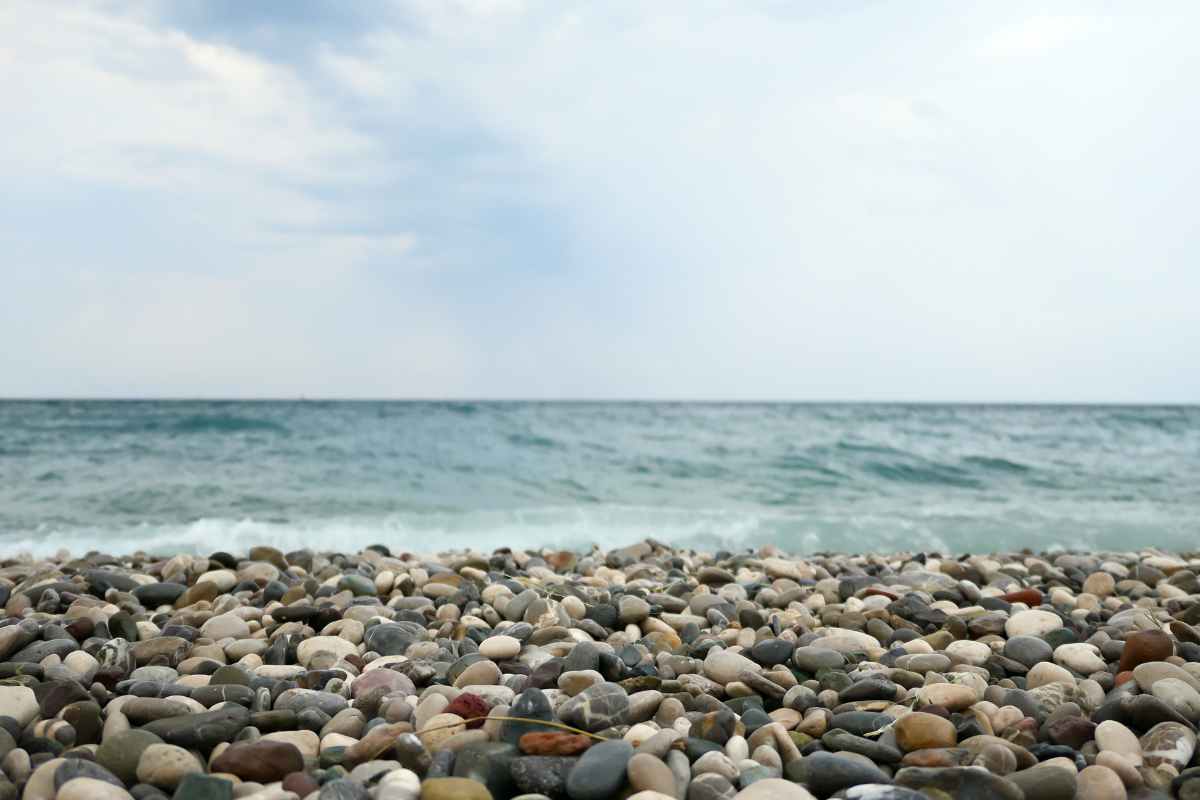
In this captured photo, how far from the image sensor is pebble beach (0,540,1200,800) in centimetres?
183

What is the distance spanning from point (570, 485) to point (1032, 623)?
903cm

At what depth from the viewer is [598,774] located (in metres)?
1.79

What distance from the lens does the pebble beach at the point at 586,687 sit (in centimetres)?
183

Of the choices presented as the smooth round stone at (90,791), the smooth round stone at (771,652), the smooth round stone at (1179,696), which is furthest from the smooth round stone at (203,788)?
the smooth round stone at (1179,696)

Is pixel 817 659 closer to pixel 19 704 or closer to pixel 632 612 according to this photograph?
pixel 632 612

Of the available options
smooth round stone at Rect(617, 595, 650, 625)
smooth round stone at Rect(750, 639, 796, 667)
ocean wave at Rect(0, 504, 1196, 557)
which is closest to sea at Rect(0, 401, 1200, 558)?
ocean wave at Rect(0, 504, 1196, 557)

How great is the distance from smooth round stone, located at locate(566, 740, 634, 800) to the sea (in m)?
5.22

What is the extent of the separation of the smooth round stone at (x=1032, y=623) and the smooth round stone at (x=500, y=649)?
1892mm

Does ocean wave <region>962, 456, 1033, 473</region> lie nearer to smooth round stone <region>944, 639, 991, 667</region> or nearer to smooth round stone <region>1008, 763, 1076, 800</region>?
smooth round stone <region>944, 639, 991, 667</region>

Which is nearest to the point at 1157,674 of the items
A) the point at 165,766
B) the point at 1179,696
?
the point at 1179,696

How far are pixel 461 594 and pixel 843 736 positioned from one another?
183 centimetres

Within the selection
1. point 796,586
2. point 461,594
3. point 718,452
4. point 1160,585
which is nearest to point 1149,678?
point 796,586

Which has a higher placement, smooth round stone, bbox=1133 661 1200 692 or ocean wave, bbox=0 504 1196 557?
smooth round stone, bbox=1133 661 1200 692

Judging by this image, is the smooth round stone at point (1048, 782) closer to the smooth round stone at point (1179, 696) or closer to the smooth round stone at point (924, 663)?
the smooth round stone at point (1179, 696)
